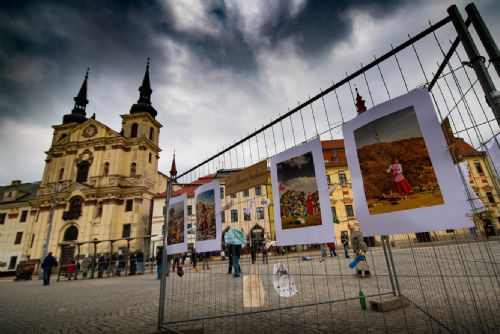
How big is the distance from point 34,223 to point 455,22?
4909 centimetres

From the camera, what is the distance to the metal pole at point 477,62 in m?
2.30

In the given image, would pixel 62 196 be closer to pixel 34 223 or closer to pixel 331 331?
pixel 34 223

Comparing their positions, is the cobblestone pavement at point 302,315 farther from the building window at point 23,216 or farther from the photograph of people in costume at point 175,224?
the building window at point 23,216

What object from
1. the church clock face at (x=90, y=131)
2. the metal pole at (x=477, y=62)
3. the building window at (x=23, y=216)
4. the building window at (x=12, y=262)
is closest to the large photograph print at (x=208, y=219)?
the metal pole at (x=477, y=62)

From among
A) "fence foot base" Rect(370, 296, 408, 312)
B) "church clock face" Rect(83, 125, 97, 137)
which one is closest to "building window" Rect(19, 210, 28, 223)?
"church clock face" Rect(83, 125, 97, 137)

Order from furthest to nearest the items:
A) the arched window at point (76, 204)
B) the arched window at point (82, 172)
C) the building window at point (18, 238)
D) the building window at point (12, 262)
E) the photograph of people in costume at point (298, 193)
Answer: the building window at point (18, 238), the building window at point (12, 262), the arched window at point (82, 172), the arched window at point (76, 204), the photograph of people in costume at point (298, 193)

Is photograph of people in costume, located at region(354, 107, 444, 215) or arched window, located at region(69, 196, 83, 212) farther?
arched window, located at region(69, 196, 83, 212)

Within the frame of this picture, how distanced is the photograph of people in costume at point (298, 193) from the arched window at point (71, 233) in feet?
131

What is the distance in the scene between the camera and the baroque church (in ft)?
113

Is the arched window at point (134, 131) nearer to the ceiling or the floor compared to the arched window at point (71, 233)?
nearer to the ceiling

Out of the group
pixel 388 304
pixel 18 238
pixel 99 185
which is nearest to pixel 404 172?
pixel 388 304

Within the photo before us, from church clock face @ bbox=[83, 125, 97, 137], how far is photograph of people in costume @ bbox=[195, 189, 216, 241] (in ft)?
142

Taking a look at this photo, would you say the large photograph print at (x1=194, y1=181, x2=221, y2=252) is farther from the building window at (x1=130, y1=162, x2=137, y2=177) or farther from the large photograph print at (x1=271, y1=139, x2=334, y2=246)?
the building window at (x1=130, y1=162, x2=137, y2=177)

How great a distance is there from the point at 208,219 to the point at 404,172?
3.61 m
